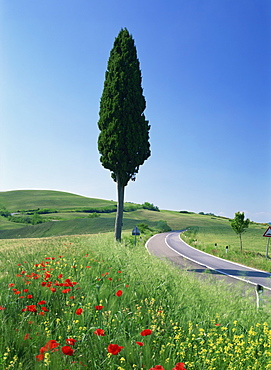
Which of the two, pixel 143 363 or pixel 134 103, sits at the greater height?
Answer: pixel 134 103

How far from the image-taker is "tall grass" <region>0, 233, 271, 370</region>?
9.36ft

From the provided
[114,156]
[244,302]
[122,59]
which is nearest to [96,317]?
[244,302]

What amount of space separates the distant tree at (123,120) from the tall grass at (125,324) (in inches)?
607

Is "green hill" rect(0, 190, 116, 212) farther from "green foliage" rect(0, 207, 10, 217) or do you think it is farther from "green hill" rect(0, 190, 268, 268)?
"green foliage" rect(0, 207, 10, 217)

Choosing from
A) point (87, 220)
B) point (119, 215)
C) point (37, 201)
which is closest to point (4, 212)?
point (37, 201)

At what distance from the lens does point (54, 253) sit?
8.05m

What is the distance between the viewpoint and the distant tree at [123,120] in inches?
845

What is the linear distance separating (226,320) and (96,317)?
212 centimetres

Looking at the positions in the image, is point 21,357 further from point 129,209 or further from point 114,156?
point 129,209

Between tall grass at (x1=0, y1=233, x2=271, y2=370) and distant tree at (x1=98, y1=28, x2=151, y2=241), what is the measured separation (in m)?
15.4

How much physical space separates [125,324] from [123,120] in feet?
63.1

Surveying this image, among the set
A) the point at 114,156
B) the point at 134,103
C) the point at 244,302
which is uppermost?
the point at 134,103

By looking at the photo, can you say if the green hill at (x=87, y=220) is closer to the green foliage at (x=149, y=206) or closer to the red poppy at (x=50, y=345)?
the green foliage at (x=149, y=206)

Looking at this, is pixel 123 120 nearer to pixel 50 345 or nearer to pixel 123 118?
pixel 123 118
